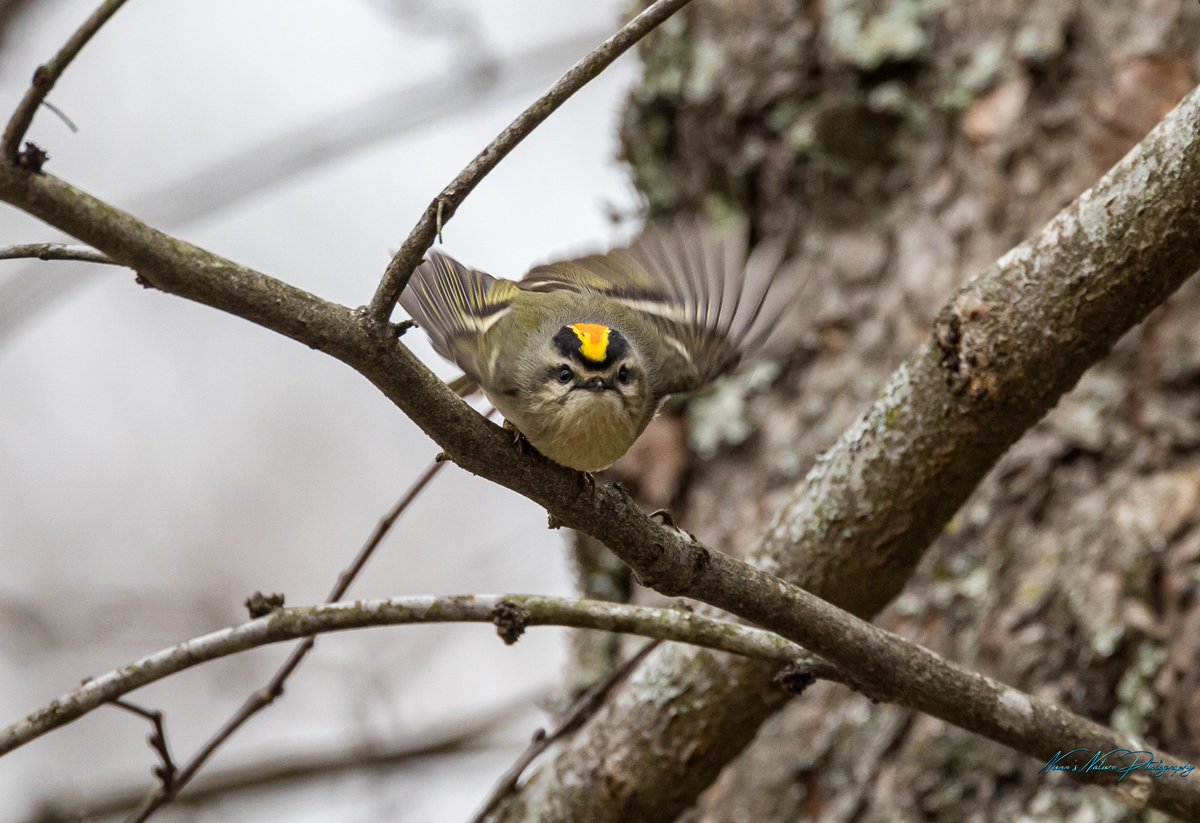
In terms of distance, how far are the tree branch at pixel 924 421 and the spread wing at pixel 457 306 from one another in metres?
0.31

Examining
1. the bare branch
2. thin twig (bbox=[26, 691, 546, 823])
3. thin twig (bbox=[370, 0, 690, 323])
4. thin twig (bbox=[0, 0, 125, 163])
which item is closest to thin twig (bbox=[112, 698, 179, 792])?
the bare branch

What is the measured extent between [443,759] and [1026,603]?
1956 millimetres

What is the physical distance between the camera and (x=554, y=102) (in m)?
1.29

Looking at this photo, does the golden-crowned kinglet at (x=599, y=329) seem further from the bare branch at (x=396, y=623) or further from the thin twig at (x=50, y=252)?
the thin twig at (x=50, y=252)

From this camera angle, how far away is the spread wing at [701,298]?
2.20 m

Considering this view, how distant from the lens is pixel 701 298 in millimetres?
2283

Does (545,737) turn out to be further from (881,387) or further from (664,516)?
(881,387)

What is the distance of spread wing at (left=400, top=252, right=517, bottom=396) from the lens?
1860mm

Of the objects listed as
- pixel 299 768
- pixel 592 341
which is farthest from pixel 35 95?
pixel 299 768

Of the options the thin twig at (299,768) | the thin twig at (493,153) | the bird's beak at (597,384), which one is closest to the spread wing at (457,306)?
the bird's beak at (597,384)

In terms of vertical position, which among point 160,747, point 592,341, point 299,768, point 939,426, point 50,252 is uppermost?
point 299,768

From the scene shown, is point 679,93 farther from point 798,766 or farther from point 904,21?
point 798,766

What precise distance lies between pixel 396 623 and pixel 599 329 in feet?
2.26

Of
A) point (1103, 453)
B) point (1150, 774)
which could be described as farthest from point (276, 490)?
point (1150, 774)
